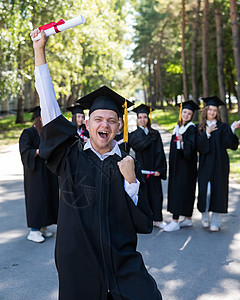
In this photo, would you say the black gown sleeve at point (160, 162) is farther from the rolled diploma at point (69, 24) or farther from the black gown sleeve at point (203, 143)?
the rolled diploma at point (69, 24)

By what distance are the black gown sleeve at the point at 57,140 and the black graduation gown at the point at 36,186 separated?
347 cm

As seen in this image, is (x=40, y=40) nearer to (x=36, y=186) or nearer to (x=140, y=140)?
(x=36, y=186)

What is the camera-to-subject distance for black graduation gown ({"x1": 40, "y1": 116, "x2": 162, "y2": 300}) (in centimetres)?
272

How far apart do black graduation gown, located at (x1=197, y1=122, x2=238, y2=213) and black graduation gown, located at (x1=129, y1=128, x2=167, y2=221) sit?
733mm

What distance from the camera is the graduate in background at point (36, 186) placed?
6.38 meters

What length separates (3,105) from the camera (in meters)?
51.5

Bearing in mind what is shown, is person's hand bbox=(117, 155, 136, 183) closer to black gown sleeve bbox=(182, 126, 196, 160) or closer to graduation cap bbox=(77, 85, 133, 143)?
graduation cap bbox=(77, 85, 133, 143)

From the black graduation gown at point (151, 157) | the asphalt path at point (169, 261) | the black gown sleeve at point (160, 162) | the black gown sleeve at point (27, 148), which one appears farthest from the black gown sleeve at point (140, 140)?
the black gown sleeve at point (27, 148)

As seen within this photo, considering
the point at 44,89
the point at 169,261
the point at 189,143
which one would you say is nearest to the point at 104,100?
the point at 44,89

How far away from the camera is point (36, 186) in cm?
653

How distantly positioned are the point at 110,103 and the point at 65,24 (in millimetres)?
846

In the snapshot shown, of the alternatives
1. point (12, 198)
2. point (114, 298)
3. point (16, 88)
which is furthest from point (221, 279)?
point (16, 88)

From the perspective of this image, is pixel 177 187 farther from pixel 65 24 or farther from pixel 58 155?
pixel 65 24

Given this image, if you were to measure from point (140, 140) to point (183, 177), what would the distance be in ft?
3.40
